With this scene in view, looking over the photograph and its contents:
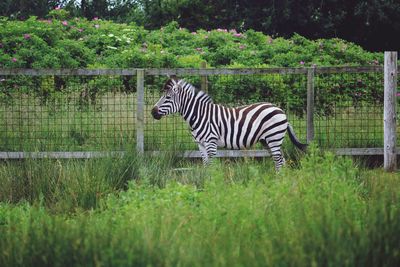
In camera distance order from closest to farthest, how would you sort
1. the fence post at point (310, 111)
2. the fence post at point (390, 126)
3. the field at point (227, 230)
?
the field at point (227, 230) < the fence post at point (390, 126) < the fence post at point (310, 111)

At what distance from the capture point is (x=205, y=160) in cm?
1077

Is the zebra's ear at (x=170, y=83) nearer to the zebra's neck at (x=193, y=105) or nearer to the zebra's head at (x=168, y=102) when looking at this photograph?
the zebra's head at (x=168, y=102)

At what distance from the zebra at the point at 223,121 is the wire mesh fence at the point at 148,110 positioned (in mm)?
480

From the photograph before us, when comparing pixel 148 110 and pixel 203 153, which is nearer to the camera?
pixel 203 153

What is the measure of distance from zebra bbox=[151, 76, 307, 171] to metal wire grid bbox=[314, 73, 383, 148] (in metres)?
1.07

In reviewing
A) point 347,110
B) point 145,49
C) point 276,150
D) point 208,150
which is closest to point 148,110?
point 208,150

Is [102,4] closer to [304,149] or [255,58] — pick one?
[255,58]

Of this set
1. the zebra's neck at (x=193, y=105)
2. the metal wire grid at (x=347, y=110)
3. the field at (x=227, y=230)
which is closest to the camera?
the field at (x=227, y=230)

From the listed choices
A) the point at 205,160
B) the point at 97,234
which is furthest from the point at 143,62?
the point at 97,234

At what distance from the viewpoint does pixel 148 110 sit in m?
13.8

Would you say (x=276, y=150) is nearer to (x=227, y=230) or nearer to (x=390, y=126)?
(x=390, y=126)

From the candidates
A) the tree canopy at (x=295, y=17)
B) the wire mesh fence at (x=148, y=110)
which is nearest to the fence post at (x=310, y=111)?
the wire mesh fence at (x=148, y=110)

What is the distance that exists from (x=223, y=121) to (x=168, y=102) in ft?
3.08

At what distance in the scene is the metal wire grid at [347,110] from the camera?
12.4 meters
